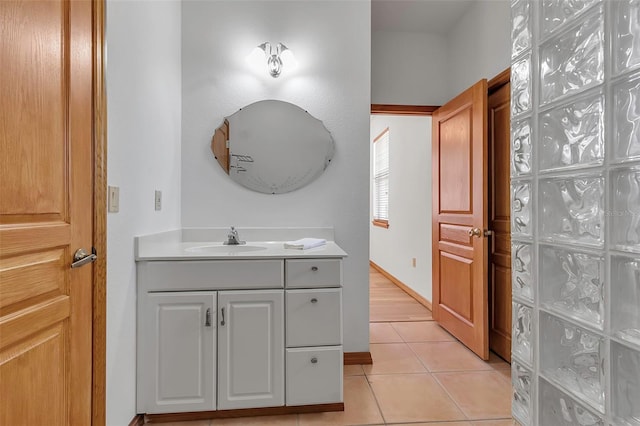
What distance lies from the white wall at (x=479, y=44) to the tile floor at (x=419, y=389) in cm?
203

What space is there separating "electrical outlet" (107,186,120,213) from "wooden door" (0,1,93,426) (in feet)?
0.48

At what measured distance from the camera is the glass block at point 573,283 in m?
0.82

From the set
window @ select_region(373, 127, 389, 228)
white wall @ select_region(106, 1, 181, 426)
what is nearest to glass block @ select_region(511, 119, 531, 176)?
white wall @ select_region(106, 1, 181, 426)

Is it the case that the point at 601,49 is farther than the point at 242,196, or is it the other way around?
the point at 242,196

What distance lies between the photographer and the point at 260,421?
1.78 meters

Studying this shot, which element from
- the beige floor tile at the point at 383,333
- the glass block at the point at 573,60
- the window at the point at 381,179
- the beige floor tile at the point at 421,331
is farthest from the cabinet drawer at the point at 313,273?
the window at the point at 381,179

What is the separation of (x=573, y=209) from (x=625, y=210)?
0.13m

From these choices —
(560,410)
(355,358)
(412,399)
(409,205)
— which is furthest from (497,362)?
(409,205)

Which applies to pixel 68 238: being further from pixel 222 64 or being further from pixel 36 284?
pixel 222 64

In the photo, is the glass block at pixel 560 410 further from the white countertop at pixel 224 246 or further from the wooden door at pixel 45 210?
the wooden door at pixel 45 210

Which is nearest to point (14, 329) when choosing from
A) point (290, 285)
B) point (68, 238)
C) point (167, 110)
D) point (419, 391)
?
point (68, 238)

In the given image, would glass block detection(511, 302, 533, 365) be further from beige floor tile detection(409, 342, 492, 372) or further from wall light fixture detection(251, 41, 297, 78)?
wall light fixture detection(251, 41, 297, 78)

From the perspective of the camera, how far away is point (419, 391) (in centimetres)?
207

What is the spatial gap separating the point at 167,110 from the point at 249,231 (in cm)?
89
